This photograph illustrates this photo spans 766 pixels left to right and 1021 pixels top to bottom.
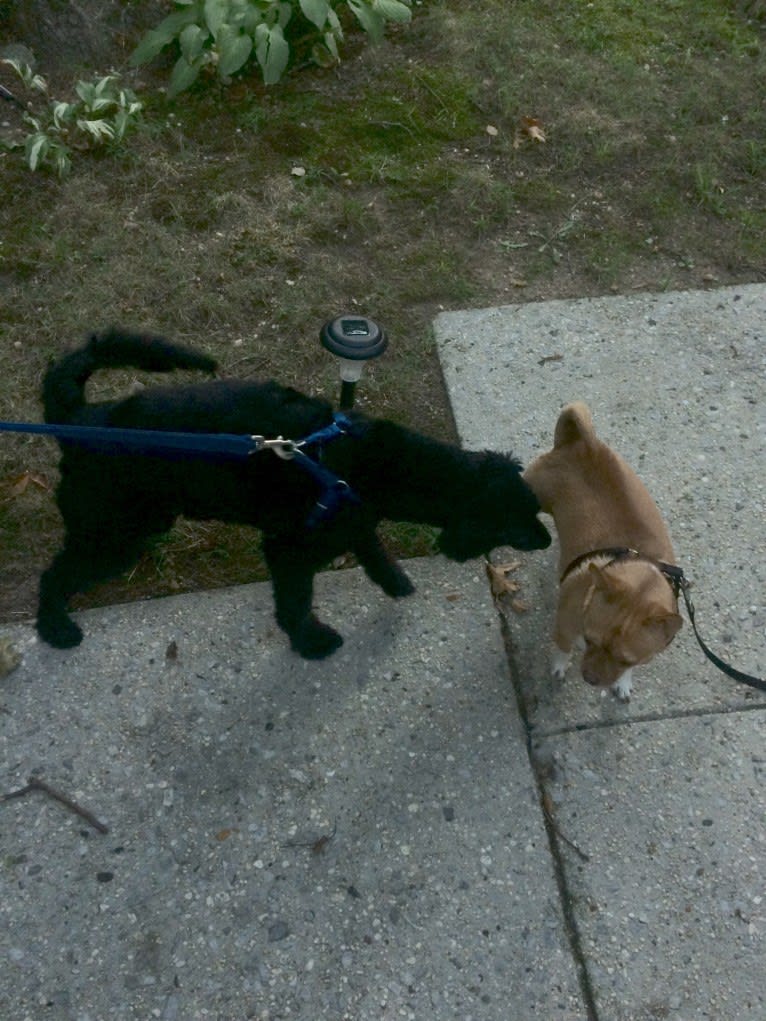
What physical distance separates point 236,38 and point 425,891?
15.7ft

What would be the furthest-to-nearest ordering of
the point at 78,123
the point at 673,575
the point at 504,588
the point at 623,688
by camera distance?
the point at 78,123
the point at 504,588
the point at 623,688
the point at 673,575

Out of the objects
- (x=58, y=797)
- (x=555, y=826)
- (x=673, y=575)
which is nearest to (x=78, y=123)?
(x=58, y=797)

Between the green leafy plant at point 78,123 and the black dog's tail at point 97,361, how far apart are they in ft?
9.14

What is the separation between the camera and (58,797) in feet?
8.95

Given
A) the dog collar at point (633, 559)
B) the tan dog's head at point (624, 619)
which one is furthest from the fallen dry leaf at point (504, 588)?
the tan dog's head at point (624, 619)

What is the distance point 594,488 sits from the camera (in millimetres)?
2971

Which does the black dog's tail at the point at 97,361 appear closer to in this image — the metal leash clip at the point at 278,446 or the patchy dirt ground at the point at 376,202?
the metal leash clip at the point at 278,446

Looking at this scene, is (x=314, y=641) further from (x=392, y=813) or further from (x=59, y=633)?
(x=59, y=633)

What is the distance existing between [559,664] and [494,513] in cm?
64

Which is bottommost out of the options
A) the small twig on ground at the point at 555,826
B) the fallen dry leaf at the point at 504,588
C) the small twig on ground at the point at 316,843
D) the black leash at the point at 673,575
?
the small twig on ground at the point at 555,826

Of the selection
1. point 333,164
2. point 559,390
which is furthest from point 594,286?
point 333,164

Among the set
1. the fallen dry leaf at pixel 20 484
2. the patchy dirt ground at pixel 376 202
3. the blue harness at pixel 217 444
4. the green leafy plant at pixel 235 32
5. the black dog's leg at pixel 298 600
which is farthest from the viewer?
the green leafy plant at pixel 235 32

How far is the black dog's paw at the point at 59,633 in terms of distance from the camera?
3082 millimetres

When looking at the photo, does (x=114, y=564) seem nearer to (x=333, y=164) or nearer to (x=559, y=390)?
(x=559, y=390)
